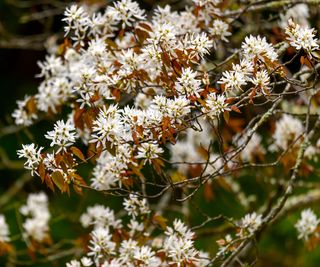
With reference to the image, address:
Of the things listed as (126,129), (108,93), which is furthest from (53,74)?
(126,129)

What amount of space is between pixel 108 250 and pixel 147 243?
0.24 metres

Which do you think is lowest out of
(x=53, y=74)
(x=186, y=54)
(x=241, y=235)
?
(x=241, y=235)

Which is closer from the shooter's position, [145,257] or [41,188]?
[145,257]

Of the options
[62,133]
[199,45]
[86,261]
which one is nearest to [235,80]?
[199,45]

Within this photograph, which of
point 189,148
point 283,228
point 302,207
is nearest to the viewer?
point 302,207

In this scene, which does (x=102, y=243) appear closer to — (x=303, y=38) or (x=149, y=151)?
(x=149, y=151)

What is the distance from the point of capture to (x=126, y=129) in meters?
1.78

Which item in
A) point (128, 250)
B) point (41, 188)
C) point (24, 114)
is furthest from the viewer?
point (41, 188)

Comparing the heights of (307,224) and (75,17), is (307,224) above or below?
below

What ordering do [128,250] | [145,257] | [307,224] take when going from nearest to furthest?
[145,257], [128,250], [307,224]

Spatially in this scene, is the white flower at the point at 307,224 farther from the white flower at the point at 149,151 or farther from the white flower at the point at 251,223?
the white flower at the point at 149,151

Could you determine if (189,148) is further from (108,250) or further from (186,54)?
(186,54)

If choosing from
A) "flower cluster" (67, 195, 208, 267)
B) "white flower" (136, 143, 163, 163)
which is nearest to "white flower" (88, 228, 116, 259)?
"flower cluster" (67, 195, 208, 267)

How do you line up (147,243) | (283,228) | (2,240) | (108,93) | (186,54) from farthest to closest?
(283,228) < (2,240) < (147,243) < (108,93) < (186,54)
